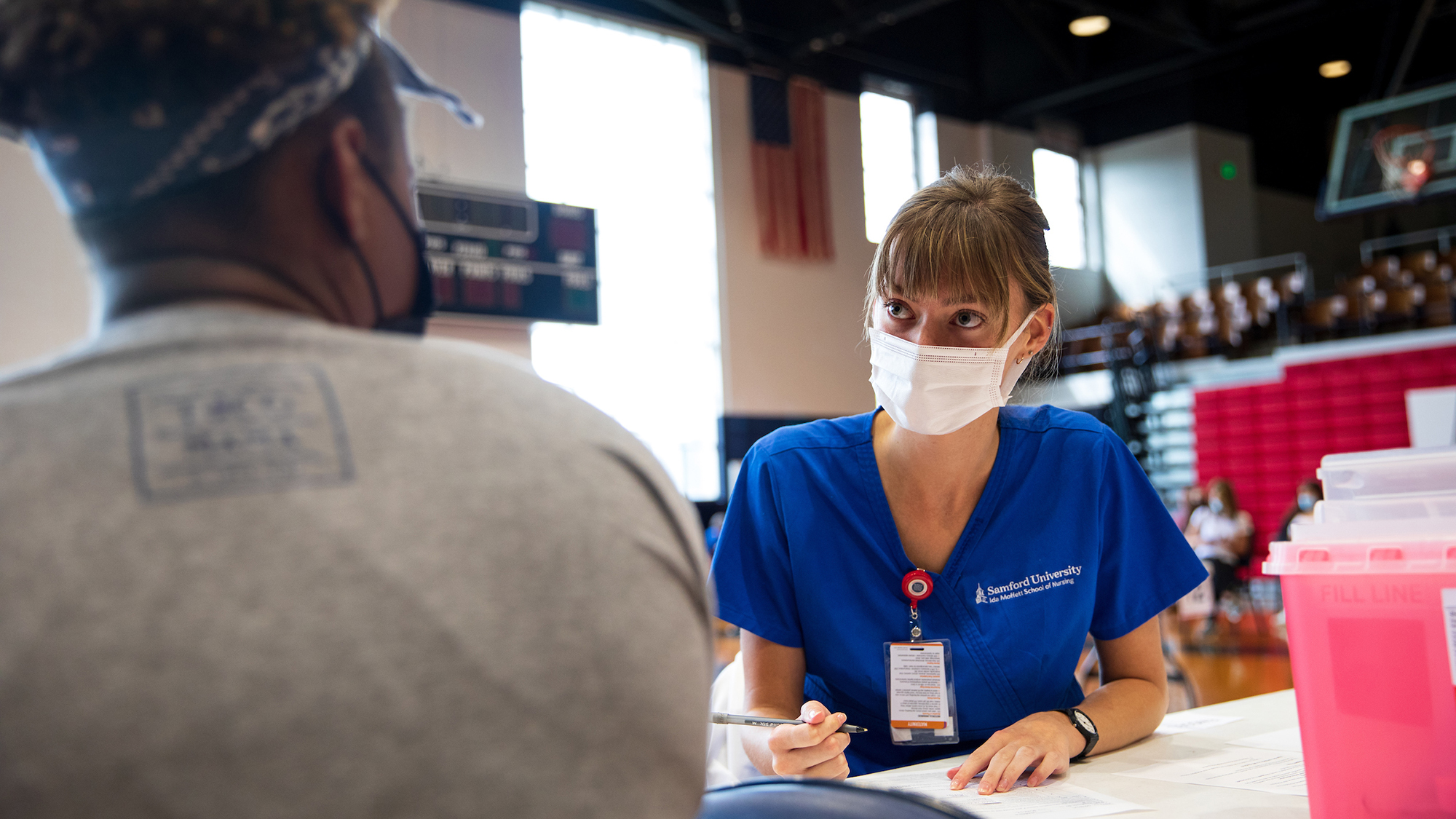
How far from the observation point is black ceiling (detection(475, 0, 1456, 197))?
10.5 m

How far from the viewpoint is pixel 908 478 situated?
1477mm

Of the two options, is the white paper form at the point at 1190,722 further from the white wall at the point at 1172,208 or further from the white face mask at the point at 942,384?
the white wall at the point at 1172,208

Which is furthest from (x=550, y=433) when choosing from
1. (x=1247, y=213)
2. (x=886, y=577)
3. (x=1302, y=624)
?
(x=1247, y=213)

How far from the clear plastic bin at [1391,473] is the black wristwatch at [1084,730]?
43cm

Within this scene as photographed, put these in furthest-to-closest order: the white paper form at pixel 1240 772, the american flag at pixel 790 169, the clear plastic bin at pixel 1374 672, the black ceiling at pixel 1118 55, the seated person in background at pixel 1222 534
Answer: the american flag at pixel 790 169 < the black ceiling at pixel 1118 55 < the seated person in background at pixel 1222 534 < the white paper form at pixel 1240 772 < the clear plastic bin at pixel 1374 672

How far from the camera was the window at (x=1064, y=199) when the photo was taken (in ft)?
45.0

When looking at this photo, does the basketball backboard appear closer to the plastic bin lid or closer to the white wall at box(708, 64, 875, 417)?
the white wall at box(708, 64, 875, 417)

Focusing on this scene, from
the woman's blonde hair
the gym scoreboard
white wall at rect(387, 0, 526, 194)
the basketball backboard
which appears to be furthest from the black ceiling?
the woman's blonde hair

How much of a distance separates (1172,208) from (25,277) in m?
13.1

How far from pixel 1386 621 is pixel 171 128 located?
0.92 meters

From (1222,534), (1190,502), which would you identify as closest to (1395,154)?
(1190,502)

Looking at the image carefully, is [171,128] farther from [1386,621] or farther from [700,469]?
[700,469]

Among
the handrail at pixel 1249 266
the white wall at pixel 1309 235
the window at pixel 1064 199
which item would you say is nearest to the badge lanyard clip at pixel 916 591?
the window at pixel 1064 199

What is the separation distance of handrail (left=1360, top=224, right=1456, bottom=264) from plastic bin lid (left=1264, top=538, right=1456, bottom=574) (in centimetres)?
1245
